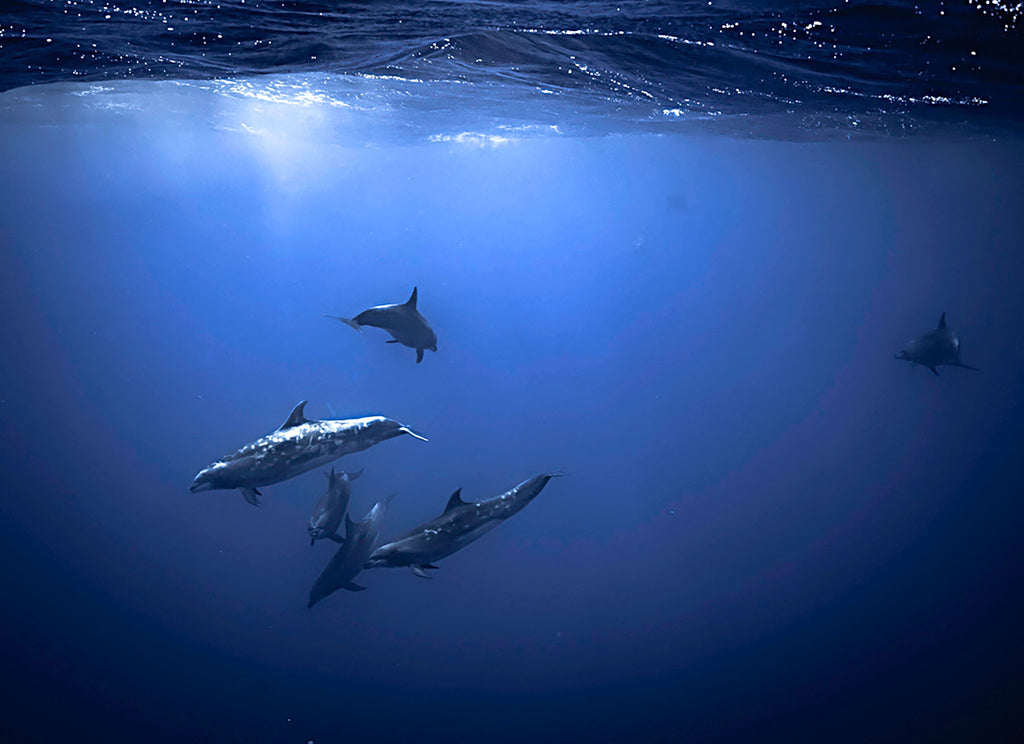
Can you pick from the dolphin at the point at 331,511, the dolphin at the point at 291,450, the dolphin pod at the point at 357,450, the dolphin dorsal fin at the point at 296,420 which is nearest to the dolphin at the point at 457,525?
the dolphin pod at the point at 357,450

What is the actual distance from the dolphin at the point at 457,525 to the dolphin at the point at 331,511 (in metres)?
2.51

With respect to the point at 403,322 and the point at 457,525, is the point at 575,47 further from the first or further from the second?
the point at 457,525

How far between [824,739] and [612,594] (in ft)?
21.7

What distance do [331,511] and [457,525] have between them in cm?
327

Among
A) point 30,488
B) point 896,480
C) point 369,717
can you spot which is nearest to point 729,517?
point 896,480

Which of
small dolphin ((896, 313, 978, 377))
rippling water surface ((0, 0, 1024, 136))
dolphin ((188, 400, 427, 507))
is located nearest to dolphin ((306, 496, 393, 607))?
dolphin ((188, 400, 427, 507))

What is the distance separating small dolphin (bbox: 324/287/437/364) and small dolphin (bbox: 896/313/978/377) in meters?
10.4

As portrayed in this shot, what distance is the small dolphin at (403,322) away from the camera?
8.93m

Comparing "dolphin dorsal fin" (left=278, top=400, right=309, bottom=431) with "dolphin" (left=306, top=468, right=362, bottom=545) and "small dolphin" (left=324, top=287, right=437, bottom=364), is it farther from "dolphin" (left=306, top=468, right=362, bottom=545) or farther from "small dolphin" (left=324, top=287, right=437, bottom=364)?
"dolphin" (left=306, top=468, right=362, bottom=545)

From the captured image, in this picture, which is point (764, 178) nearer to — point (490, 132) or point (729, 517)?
point (490, 132)

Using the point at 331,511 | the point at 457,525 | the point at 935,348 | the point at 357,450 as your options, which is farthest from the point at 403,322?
the point at 935,348

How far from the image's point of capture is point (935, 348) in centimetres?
1280

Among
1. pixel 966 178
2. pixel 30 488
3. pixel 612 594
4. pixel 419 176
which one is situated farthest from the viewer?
pixel 419 176

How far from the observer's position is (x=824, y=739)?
1191cm
